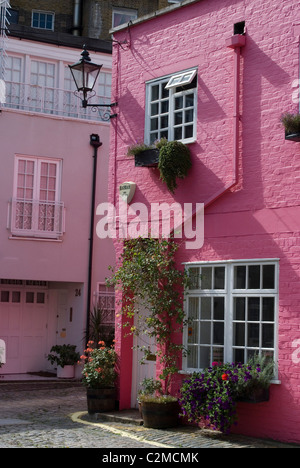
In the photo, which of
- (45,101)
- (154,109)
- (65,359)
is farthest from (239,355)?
(45,101)

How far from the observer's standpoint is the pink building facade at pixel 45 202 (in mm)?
18078

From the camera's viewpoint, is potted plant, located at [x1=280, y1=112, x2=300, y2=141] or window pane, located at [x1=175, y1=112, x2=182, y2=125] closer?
potted plant, located at [x1=280, y1=112, x2=300, y2=141]

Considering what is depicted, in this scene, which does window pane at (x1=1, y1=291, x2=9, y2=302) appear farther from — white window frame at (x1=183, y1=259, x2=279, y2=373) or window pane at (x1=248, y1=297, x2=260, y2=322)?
window pane at (x1=248, y1=297, x2=260, y2=322)

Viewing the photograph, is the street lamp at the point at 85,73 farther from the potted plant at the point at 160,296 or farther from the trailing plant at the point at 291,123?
the trailing plant at the point at 291,123

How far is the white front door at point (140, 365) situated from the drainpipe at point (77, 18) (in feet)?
61.9

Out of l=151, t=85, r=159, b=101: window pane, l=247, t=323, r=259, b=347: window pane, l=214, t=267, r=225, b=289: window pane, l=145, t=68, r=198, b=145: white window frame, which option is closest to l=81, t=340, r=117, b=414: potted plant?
l=214, t=267, r=225, b=289: window pane

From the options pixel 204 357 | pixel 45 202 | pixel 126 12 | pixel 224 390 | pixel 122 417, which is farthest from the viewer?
pixel 126 12

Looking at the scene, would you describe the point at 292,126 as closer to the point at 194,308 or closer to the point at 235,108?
the point at 235,108

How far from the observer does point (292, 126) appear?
10156 millimetres

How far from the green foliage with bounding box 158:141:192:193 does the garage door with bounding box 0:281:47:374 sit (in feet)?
28.3

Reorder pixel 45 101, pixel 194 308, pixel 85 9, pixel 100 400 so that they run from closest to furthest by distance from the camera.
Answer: pixel 194 308 → pixel 100 400 → pixel 45 101 → pixel 85 9

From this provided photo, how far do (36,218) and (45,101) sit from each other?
3.11m

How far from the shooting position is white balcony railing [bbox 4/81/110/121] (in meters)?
18.6

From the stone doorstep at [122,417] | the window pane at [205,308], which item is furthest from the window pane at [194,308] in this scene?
the stone doorstep at [122,417]
